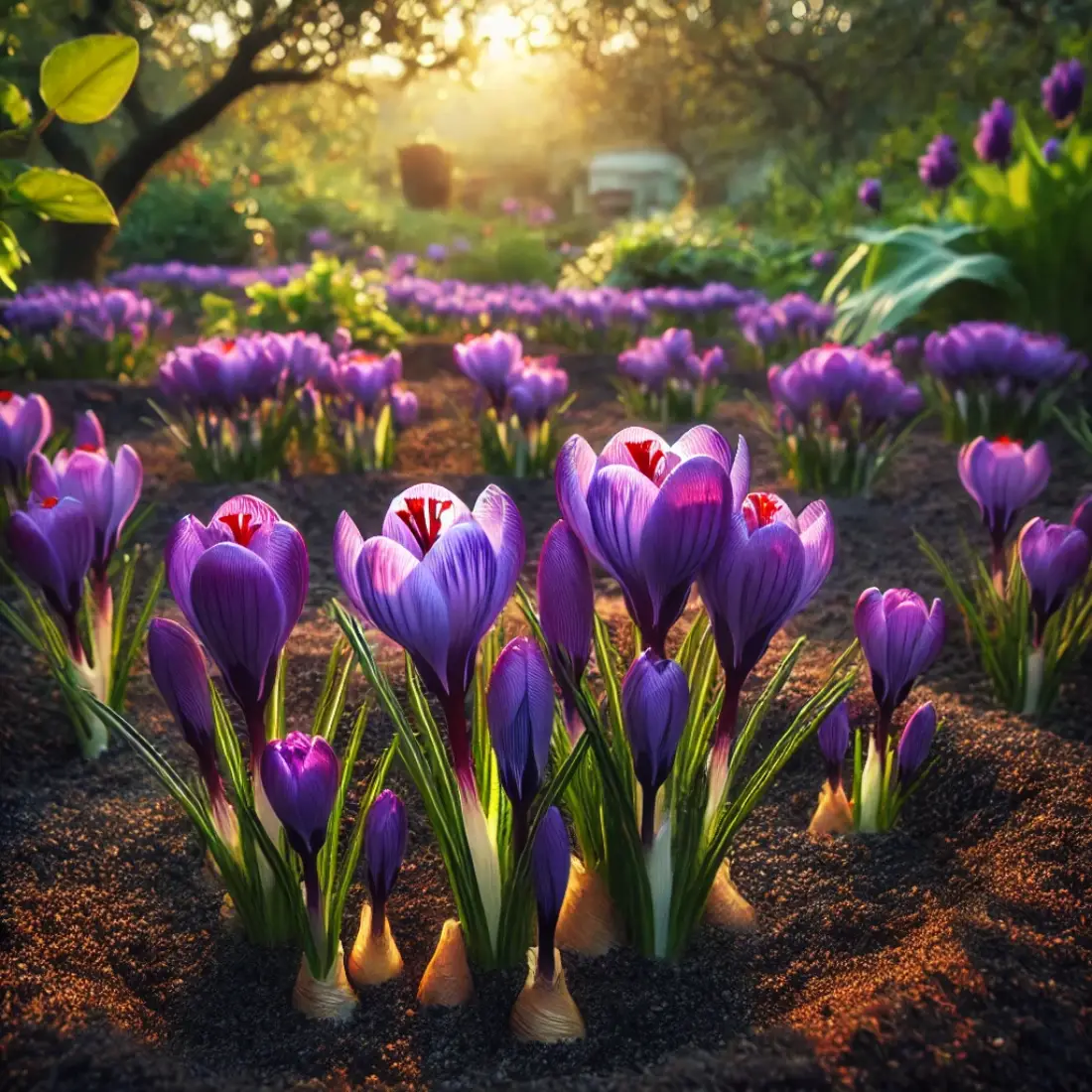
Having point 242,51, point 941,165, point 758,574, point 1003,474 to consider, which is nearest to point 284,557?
point 758,574

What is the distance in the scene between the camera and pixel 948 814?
5.29 ft

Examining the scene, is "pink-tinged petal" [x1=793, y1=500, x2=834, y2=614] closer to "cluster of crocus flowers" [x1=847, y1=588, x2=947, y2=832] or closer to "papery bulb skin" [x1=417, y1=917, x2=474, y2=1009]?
"cluster of crocus flowers" [x1=847, y1=588, x2=947, y2=832]

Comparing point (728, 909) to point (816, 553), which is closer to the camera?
point (816, 553)

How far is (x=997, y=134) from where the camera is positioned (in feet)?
19.0

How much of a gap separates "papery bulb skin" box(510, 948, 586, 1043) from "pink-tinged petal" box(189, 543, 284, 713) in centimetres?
48

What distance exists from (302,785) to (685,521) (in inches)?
19.9

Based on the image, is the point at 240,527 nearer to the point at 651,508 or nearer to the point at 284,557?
the point at 284,557

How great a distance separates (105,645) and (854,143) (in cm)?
2656

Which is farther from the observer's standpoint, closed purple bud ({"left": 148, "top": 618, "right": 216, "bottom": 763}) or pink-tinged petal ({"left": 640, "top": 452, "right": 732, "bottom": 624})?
closed purple bud ({"left": 148, "top": 618, "right": 216, "bottom": 763})

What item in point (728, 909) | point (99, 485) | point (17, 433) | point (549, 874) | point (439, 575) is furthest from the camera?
point (17, 433)

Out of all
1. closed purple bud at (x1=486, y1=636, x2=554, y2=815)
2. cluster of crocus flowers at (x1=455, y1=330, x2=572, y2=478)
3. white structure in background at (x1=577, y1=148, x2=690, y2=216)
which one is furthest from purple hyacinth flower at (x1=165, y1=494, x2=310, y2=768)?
white structure in background at (x1=577, y1=148, x2=690, y2=216)

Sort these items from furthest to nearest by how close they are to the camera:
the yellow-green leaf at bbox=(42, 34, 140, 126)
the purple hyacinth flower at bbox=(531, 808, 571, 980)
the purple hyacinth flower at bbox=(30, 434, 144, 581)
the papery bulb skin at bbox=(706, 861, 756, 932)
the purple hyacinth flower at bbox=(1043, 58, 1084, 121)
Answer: the purple hyacinth flower at bbox=(1043, 58, 1084, 121), the purple hyacinth flower at bbox=(30, 434, 144, 581), the yellow-green leaf at bbox=(42, 34, 140, 126), the papery bulb skin at bbox=(706, 861, 756, 932), the purple hyacinth flower at bbox=(531, 808, 571, 980)

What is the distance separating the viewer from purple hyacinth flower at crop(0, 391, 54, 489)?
86.7 inches

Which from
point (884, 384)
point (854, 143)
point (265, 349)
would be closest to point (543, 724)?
point (884, 384)
